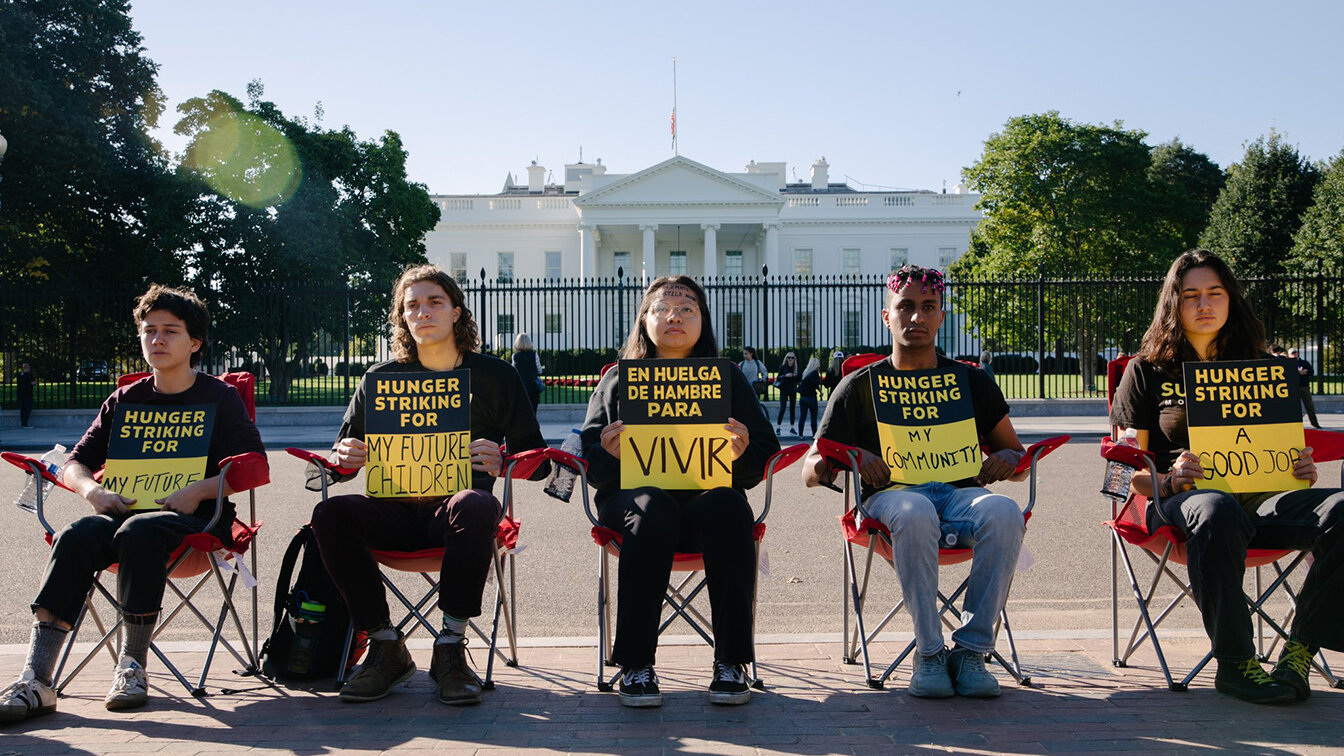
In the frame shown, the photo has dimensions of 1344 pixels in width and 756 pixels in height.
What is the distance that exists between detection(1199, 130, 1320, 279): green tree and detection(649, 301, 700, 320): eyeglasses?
37.6 metres

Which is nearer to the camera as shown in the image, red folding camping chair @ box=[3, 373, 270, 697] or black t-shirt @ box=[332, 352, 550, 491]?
red folding camping chair @ box=[3, 373, 270, 697]

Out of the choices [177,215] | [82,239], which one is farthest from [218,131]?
[82,239]

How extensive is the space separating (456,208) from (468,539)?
58127mm

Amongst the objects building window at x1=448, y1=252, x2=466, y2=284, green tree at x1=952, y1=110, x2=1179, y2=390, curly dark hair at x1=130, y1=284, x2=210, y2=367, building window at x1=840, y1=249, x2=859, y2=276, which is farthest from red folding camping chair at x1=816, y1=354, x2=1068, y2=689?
building window at x1=840, y1=249, x2=859, y2=276

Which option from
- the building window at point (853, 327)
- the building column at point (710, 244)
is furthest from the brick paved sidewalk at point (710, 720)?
the building column at point (710, 244)

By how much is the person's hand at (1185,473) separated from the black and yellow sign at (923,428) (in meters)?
0.70

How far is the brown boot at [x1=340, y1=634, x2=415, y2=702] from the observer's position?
11.4ft

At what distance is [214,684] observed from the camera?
371 centimetres

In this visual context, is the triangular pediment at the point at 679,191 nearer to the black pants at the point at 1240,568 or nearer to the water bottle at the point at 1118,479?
the water bottle at the point at 1118,479

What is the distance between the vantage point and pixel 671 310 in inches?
161

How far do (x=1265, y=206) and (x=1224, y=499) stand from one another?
1543 inches

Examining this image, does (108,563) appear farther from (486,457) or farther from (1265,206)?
(1265,206)

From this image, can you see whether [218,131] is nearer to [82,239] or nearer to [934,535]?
[82,239]

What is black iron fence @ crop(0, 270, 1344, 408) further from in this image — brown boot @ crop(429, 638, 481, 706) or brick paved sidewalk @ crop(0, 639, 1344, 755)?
brown boot @ crop(429, 638, 481, 706)
